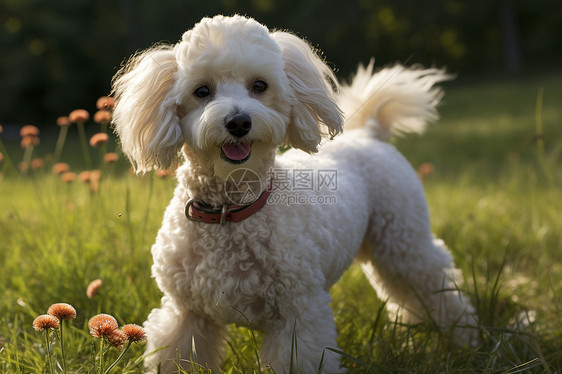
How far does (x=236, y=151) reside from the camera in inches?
96.0

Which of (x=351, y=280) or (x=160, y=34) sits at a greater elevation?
(x=160, y=34)

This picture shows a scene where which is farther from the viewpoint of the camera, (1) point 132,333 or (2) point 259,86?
(2) point 259,86

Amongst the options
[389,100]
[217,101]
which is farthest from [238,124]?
[389,100]

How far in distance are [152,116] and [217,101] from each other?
0.38m

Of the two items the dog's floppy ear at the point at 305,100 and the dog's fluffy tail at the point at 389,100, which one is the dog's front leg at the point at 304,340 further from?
the dog's fluffy tail at the point at 389,100

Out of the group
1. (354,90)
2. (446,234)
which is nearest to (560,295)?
(446,234)

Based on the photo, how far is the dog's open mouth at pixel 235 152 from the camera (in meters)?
2.42

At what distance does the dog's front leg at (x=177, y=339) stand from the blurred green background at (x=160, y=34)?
15862mm

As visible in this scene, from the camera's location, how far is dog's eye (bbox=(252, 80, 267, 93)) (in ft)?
8.39

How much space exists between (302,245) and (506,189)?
4.42m

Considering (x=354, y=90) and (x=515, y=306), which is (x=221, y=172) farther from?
(x=515, y=306)

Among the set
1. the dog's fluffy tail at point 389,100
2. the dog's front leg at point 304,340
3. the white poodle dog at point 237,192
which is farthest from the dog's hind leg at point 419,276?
the dog's front leg at point 304,340

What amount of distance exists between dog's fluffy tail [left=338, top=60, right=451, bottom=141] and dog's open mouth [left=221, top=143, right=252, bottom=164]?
149 cm

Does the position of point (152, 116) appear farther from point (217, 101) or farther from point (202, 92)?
point (217, 101)
